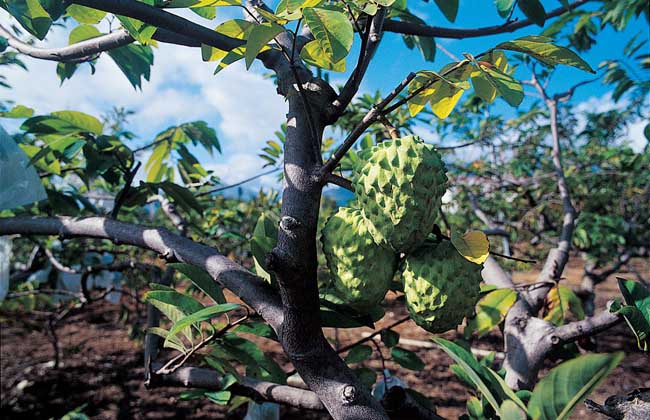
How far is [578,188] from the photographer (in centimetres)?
409

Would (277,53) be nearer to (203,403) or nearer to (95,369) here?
(203,403)

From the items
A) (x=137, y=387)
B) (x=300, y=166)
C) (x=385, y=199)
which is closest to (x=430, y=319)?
(x=385, y=199)

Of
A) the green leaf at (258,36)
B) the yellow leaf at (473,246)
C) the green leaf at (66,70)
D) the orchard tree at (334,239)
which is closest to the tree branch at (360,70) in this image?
the orchard tree at (334,239)

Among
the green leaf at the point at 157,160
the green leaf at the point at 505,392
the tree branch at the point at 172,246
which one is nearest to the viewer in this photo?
the green leaf at the point at 505,392

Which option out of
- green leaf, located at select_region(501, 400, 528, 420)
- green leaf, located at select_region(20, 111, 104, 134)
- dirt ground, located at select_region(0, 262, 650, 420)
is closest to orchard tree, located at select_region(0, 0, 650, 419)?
green leaf, located at select_region(501, 400, 528, 420)

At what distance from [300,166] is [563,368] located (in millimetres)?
391

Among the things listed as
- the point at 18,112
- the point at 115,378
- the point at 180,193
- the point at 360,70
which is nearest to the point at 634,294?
the point at 360,70

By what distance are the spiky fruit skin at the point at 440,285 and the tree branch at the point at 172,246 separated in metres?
0.24

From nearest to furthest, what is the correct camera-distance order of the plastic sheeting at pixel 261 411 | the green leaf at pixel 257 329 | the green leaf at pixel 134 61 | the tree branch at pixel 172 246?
1. the tree branch at pixel 172 246
2. the green leaf at pixel 257 329
3. the plastic sheeting at pixel 261 411
4. the green leaf at pixel 134 61

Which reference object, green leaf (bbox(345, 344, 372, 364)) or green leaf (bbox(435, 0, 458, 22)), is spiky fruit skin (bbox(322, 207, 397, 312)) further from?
green leaf (bbox(435, 0, 458, 22))

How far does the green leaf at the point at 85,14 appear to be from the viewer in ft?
2.43

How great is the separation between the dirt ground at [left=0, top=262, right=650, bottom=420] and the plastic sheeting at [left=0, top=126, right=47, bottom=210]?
1796 millimetres

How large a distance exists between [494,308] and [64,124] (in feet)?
4.41

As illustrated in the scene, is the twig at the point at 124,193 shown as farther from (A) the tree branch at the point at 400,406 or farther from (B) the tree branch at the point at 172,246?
(A) the tree branch at the point at 400,406
